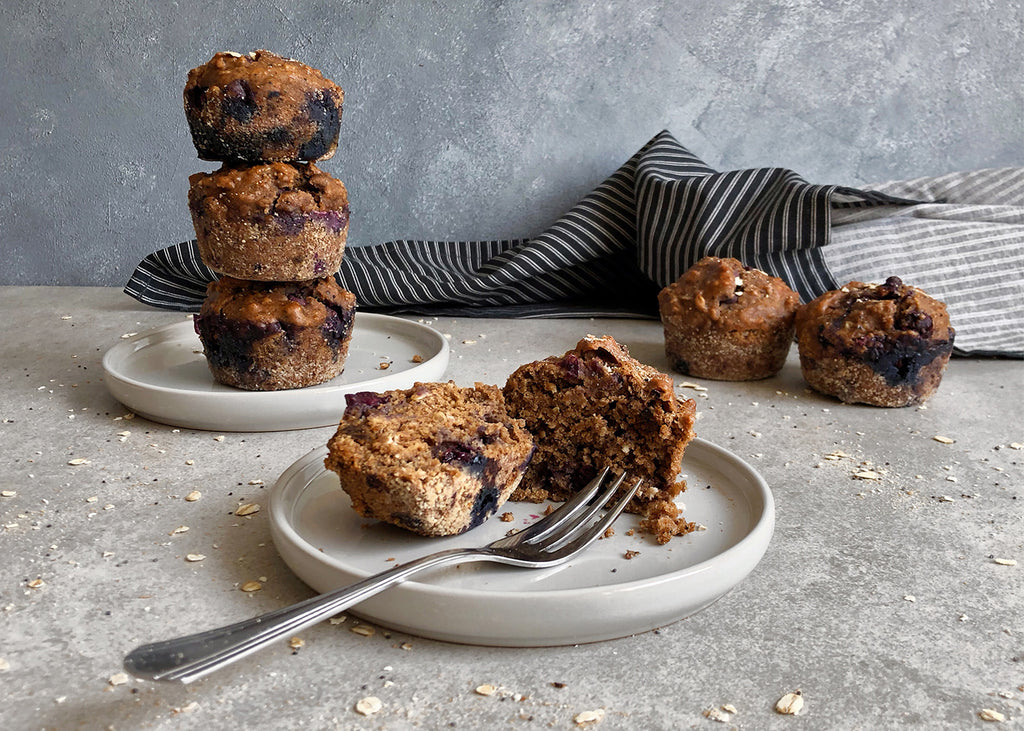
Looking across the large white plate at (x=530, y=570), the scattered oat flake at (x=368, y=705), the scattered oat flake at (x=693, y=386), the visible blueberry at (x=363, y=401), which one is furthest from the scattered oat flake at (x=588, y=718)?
the scattered oat flake at (x=693, y=386)

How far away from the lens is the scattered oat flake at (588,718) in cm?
108

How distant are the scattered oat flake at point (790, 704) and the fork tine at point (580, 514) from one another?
0.37m

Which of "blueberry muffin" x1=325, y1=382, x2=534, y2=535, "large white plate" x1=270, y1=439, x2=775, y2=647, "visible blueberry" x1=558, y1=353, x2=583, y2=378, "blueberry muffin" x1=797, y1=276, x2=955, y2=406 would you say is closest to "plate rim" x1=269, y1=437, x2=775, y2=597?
"large white plate" x1=270, y1=439, x2=775, y2=647

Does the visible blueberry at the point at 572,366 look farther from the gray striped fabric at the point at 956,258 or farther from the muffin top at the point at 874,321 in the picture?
the gray striped fabric at the point at 956,258

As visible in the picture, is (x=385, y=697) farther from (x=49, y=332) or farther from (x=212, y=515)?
(x=49, y=332)

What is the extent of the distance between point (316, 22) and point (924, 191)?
7.08 feet

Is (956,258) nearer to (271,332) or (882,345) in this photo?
(882,345)

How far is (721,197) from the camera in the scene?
3.04 meters

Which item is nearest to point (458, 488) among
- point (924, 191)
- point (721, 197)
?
point (721, 197)

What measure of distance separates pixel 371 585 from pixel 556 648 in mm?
260

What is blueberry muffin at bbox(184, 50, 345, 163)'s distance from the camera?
1936 millimetres

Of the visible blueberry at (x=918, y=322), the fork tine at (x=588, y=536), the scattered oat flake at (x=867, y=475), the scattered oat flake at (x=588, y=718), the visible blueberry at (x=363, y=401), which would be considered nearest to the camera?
the scattered oat flake at (x=588, y=718)

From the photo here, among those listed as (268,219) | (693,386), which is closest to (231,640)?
(268,219)

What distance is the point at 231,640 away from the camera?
1021 mm
